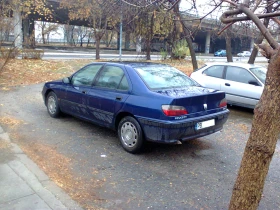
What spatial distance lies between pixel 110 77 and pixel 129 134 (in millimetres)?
1246

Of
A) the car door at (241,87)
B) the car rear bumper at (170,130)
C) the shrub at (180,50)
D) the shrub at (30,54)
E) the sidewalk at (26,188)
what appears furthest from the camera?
the shrub at (180,50)

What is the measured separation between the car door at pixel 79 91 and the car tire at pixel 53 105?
336 millimetres

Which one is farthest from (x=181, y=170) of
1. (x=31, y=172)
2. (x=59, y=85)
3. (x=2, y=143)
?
(x=59, y=85)

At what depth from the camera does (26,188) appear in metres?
3.44

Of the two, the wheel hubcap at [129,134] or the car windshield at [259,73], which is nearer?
the wheel hubcap at [129,134]

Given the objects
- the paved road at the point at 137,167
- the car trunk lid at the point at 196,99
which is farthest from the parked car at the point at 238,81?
the car trunk lid at the point at 196,99

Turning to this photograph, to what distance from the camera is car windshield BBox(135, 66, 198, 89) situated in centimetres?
503

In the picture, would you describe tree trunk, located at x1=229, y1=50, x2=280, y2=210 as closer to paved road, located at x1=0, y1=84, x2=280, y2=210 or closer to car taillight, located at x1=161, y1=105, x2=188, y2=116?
paved road, located at x1=0, y1=84, x2=280, y2=210

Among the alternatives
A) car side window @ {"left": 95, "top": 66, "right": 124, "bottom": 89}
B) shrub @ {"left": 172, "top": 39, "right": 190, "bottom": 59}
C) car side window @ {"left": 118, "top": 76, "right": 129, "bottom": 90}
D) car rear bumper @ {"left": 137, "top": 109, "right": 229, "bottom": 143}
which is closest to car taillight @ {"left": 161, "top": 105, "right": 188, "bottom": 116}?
car rear bumper @ {"left": 137, "top": 109, "right": 229, "bottom": 143}

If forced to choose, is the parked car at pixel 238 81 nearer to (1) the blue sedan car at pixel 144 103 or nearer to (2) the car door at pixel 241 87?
(2) the car door at pixel 241 87

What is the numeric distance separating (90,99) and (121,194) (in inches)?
98.3

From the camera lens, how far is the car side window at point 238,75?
8125mm

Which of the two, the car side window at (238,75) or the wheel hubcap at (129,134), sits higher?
the car side window at (238,75)

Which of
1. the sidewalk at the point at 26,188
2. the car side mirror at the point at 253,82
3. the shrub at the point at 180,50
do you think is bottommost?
the sidewalk at the point at 26,188
